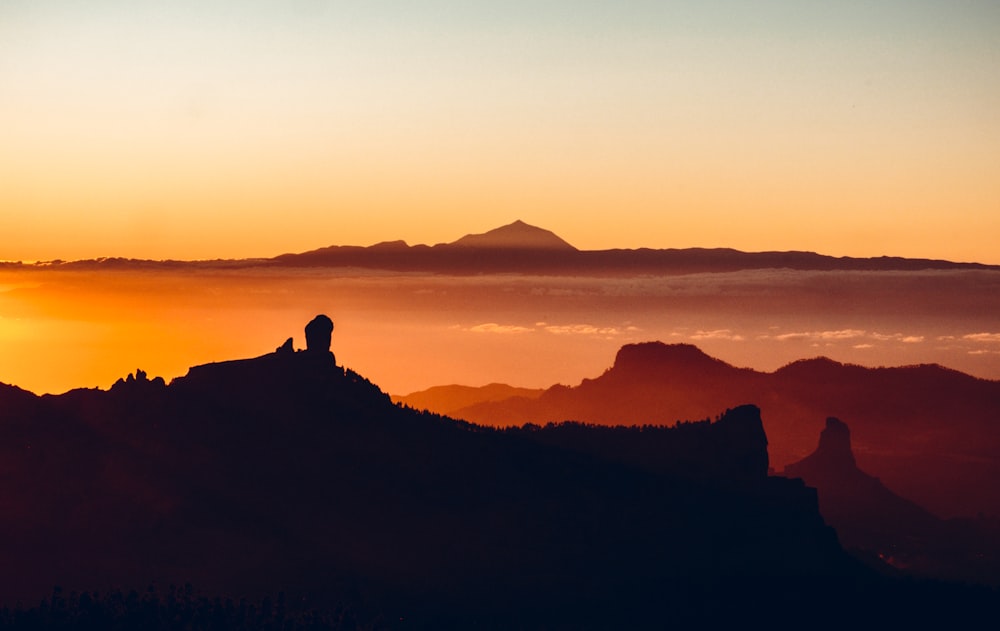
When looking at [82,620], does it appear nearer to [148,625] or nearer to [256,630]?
[148,625]

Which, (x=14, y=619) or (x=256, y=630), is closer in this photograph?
(x=14, y=619)

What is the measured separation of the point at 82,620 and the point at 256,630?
23.7m

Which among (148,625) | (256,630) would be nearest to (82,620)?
(148,625)

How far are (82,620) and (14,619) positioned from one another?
26.7 feet

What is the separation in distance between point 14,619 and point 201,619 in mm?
24001

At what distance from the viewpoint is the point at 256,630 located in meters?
198

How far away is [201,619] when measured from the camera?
197 metres

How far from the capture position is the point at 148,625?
18688 centimetres

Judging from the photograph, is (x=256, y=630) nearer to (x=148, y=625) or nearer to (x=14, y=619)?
(x=148, y=625)

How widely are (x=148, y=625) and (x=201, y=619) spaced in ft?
36.5

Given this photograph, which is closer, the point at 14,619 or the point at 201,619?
the point at 14,619

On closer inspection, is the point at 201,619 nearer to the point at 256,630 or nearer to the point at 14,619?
the point at 256,630

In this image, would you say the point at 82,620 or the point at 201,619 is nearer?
the point at 82,620

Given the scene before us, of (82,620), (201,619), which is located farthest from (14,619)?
(201,619)
